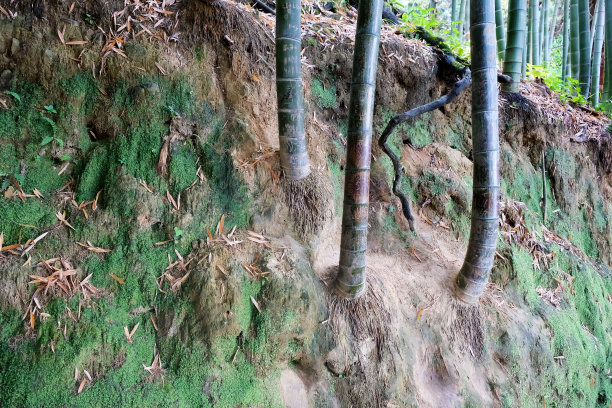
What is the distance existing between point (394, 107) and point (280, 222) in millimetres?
2518

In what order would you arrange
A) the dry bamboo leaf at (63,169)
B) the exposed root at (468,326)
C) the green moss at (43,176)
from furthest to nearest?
the exposed root at (468,326), the dry bamboo leaf at (63,169), the green moss at (43,176)

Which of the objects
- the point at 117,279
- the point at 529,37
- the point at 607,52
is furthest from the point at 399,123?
the point at 529,37

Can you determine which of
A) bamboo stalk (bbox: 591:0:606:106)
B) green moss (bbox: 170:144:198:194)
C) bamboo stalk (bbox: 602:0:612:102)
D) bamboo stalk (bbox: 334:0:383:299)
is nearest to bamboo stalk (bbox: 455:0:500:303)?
bamboo stalk (bbox: 334:0:383:299)

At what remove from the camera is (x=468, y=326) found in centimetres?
374

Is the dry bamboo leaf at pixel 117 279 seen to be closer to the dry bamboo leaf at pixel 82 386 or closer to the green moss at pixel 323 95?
the dry bamboo leaf at pixel 82 386

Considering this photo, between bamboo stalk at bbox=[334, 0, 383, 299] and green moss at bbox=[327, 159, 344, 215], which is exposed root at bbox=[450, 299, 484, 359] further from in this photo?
green moss at bbox=[327, 159, 344, 215]

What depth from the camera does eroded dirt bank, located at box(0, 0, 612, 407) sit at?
2.68 metres

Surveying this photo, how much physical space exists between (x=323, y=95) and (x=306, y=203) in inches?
64.5

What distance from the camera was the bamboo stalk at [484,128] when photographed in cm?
325

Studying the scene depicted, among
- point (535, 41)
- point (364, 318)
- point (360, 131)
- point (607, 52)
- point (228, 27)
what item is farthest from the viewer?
point (535, 41)

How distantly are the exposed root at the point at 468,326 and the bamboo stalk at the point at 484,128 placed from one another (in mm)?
619

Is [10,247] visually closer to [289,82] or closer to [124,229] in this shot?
[124,229]

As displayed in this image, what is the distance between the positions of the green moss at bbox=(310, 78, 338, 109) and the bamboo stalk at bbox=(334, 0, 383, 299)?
153 centimetres

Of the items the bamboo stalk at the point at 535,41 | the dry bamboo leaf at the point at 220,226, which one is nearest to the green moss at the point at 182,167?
the dry bamboo leaf at the point at 220,226
